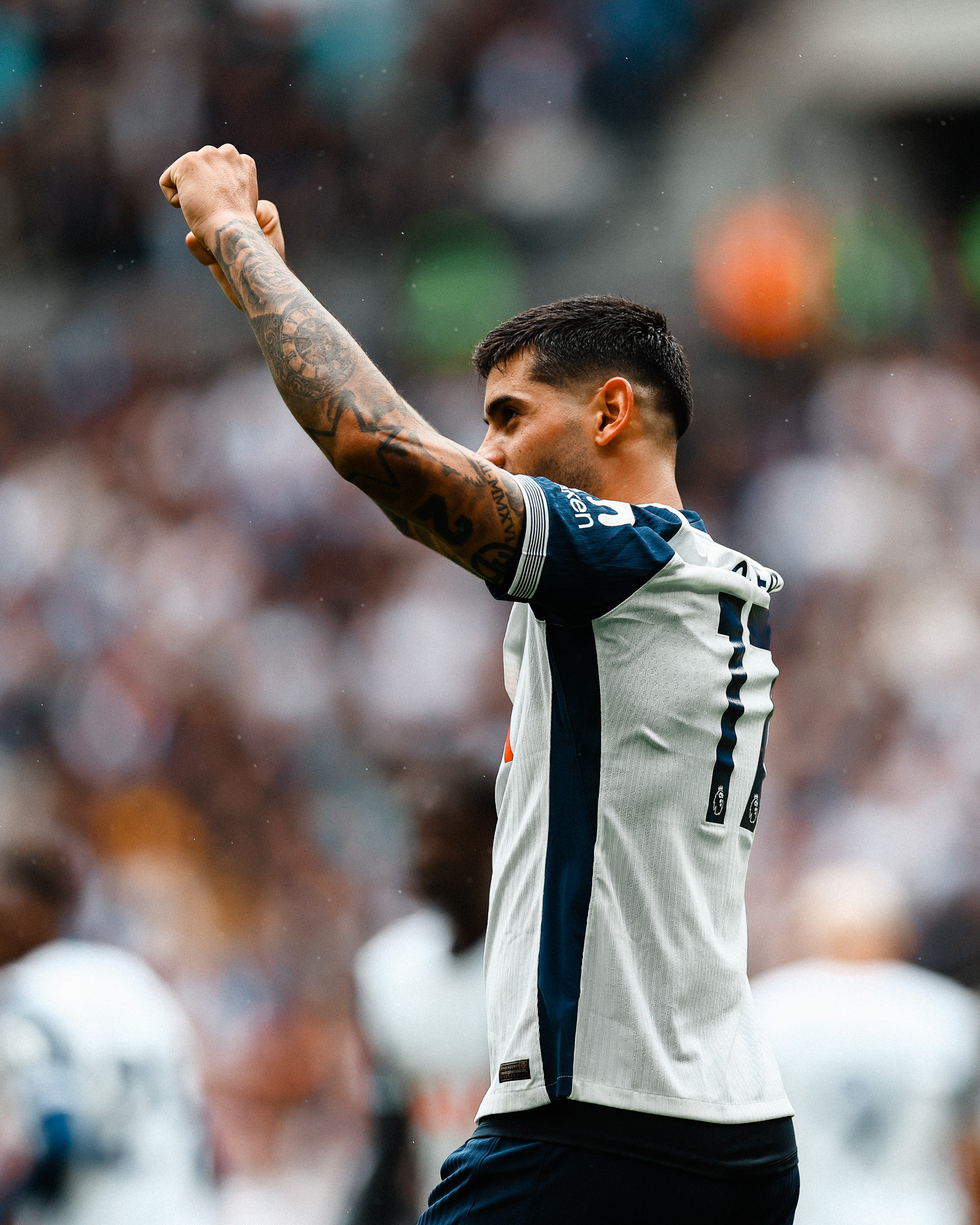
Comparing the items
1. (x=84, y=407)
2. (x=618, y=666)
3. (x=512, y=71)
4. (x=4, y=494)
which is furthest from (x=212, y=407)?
(x=618, y=666)

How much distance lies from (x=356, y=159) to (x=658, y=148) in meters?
0.65

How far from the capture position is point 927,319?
2.33 meters

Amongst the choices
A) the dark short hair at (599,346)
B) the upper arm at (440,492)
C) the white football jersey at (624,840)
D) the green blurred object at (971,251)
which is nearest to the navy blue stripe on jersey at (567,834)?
the white football jersey at (624,840)

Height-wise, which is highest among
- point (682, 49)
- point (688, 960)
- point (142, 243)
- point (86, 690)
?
point (682, 49)

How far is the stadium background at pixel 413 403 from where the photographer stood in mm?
2270

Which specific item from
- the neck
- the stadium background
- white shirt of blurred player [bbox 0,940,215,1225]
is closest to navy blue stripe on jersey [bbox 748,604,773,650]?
the neck

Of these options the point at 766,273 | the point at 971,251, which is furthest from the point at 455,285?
the point at 971,251

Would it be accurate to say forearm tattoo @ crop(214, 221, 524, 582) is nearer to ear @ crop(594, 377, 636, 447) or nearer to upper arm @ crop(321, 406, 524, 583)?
upper arm @ crop(321, 406, 524, 583)

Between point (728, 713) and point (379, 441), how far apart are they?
42cm

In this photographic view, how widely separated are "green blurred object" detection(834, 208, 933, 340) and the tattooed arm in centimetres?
161

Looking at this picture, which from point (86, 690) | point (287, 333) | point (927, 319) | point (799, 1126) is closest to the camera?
point (287, 333)

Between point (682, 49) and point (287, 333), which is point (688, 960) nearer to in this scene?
point (287, 333)

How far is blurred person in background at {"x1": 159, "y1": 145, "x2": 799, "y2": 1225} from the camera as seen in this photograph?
97 cm

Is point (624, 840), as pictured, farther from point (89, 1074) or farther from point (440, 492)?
point (89, 1074)
